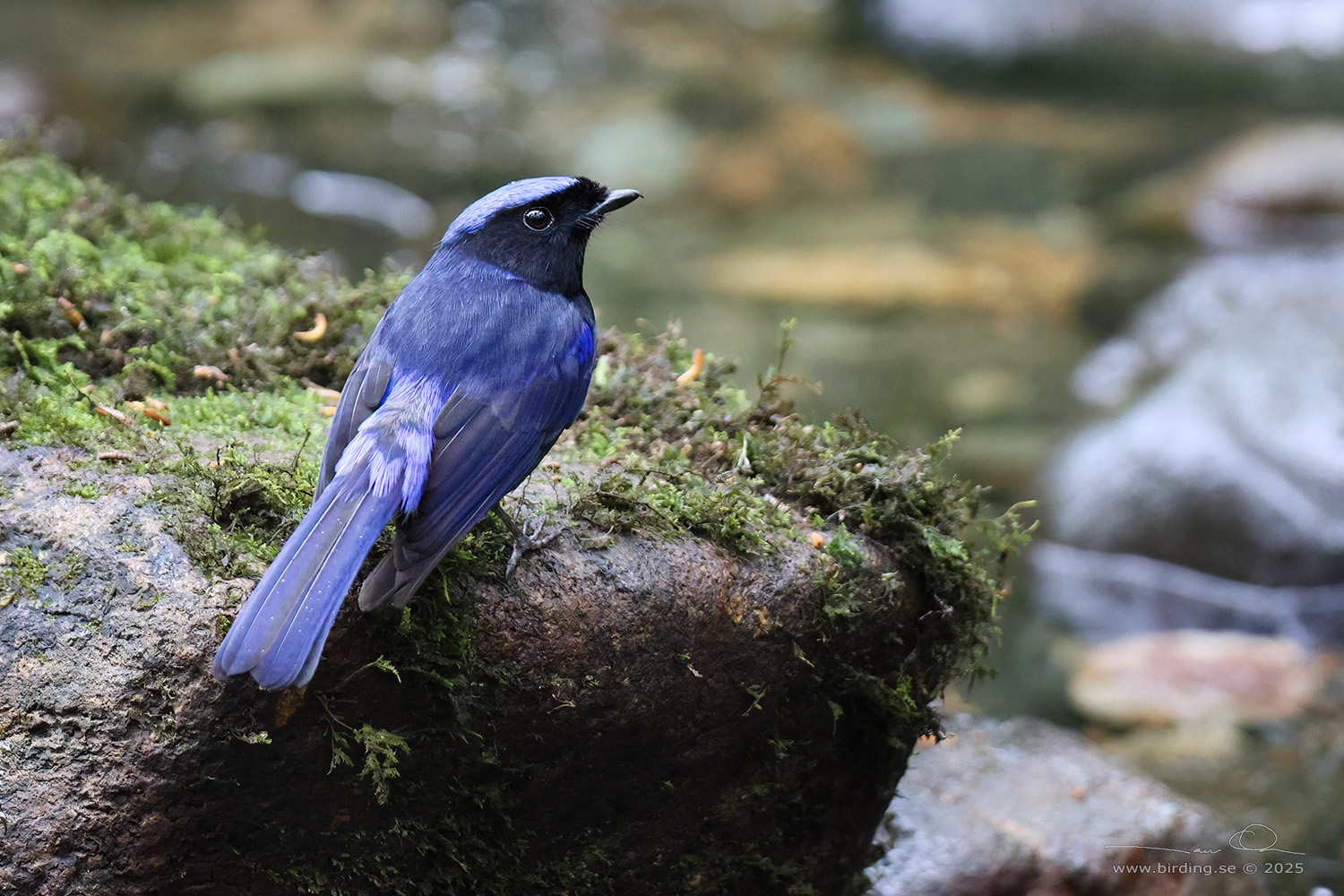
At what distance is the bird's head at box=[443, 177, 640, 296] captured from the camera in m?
3.16

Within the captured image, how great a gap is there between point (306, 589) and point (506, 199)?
4.50ft

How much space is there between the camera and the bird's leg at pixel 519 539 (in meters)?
2.74

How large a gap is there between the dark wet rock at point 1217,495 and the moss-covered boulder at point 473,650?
14.2 ft

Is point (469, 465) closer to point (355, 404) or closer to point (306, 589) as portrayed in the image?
point (355, 404)

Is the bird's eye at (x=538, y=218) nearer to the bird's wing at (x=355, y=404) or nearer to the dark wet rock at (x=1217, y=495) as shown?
the bird's wing at (x=355, y=404)

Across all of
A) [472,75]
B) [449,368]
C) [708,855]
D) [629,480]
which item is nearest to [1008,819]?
[708,855]

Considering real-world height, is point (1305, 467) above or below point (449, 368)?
above

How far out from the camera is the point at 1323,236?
37.2ft

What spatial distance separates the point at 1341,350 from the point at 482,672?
725 centimetres

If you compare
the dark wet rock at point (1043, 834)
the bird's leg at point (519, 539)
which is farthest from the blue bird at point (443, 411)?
the dark wet rock at point (1043, 834)

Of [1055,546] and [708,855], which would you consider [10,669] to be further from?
[1055,546]

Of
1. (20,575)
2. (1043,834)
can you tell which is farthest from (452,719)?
(1043,834)

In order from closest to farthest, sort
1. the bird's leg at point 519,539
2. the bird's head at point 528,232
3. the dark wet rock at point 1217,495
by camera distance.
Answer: the bird's leg at point 519,539
the bird's head at point 528,232
the dark wet rock at point 1217,495

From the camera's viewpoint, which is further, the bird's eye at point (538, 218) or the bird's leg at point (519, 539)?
the bird's eye at point (538, 218)
